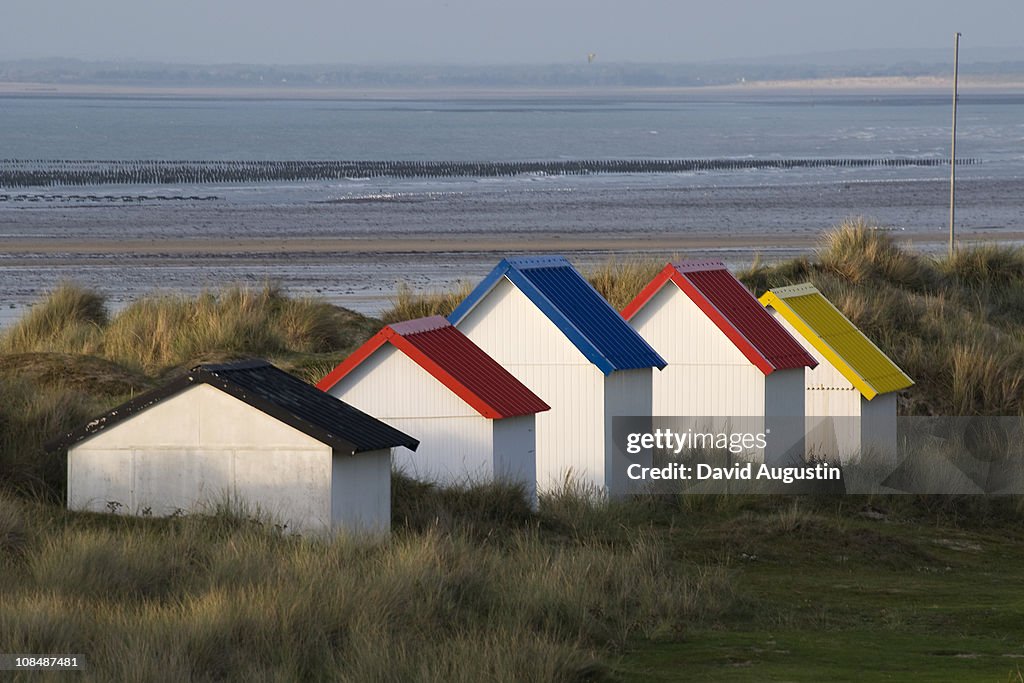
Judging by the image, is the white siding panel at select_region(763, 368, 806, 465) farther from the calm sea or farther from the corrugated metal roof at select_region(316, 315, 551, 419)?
the calm sea

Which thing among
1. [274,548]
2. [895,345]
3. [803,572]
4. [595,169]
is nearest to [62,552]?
[274,548]

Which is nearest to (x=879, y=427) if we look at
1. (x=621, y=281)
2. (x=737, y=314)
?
(x=737, y=314)

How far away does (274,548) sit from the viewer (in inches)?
416

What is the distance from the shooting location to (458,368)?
13242mm

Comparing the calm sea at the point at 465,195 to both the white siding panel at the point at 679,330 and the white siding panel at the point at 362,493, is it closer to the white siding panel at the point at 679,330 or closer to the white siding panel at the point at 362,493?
the white siding panel at the point at 679,330

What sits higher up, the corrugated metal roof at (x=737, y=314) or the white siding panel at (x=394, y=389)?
the corrugated metal roof at (x=737, y=314)

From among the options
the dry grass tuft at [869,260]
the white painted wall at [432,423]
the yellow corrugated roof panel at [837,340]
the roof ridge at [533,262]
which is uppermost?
the dry grass tuft at [869,260]

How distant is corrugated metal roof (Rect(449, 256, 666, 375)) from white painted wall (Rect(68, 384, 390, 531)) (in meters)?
3.36

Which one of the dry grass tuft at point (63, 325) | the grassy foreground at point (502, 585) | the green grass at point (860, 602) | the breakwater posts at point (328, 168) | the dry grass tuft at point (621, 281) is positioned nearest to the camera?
the grassy foreground at point (502, 585)

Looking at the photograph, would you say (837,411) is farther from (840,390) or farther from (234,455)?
(234,455)

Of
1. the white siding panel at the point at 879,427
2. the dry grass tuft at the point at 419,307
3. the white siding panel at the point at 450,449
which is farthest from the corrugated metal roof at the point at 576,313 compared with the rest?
the dry grass tuft at the point at 419,307

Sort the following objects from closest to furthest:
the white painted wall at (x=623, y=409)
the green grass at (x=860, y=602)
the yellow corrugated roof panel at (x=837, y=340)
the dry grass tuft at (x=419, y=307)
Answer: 1. the green grass at (x=860, y=602)
2. the white painted wall at (x=623, y=409)
3. the yellow corrugated roof panel at (x=837, y=340)
4. the dry grass tuft at (x=419, y=307)

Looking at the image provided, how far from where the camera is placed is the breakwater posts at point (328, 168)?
73625 millimetres

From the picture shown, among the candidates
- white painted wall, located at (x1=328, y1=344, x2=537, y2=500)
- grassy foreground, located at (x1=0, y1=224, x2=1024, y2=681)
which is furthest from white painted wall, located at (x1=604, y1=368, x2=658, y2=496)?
white painted wall, located at (x1=328, y1=344, x2=537, y2=500)
